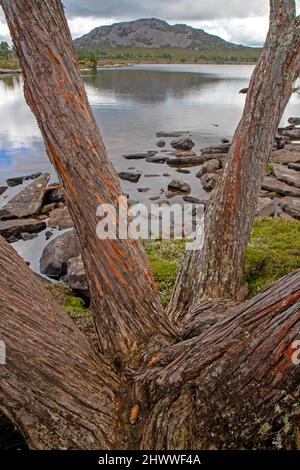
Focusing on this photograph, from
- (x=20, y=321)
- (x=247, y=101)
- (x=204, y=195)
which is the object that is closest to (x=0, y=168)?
(x=204, y=195)

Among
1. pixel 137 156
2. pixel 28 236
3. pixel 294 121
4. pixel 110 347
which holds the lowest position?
pixel 28 236

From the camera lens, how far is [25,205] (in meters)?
12.2

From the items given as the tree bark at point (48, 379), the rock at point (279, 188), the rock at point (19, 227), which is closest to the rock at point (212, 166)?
the rock at point (279, 188)

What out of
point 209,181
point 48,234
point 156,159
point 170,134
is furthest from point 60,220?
point 170,134

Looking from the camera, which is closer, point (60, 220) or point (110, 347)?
point (110, 347)

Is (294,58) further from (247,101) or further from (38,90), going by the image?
(38,90)

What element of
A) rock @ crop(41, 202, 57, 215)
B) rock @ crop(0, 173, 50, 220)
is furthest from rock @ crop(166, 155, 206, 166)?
rock @ crop(41, 202, 57, 215)

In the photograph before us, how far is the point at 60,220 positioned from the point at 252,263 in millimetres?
6979

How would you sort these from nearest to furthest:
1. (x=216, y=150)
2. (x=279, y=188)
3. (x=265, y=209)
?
(x=265, y=209) → (x=279, y=188) → (x=216, y=150)

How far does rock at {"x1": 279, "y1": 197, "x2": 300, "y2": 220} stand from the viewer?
1122 cm

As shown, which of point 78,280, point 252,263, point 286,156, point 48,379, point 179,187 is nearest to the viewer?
point 48,379

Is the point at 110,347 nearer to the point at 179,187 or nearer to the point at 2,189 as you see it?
the point at 179,187

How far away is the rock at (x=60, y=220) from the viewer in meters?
11.1

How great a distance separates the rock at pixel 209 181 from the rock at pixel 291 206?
2.68m
